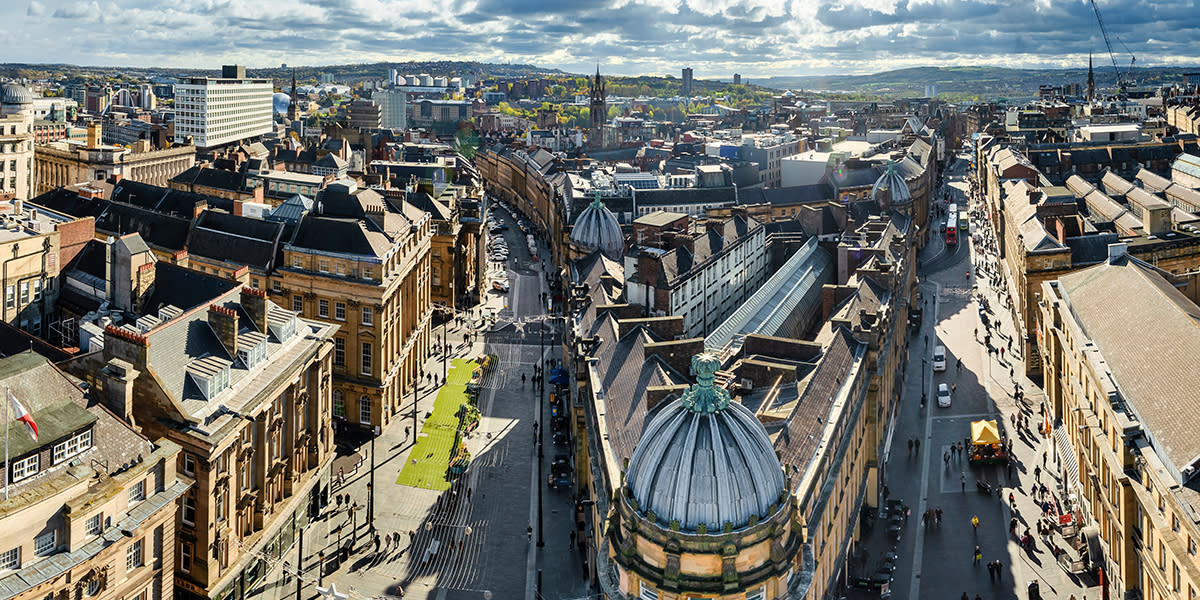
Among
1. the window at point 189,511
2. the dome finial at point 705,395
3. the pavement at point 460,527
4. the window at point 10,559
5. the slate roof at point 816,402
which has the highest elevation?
the dome finial at point 705,395

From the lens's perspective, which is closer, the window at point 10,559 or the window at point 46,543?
the window at point 10,559

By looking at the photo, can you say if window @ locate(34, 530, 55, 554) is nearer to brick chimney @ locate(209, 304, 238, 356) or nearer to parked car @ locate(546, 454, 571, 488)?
brick chimney @ locate(209, 304, 238, 356)

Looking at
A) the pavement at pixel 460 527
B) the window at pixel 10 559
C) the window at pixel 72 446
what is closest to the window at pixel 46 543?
the window at pixel 10 559

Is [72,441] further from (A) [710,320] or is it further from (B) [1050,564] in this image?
(A) [710,320]

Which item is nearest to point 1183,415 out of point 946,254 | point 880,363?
point 880,363

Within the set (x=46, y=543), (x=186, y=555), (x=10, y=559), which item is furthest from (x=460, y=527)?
(x=10, y=559)

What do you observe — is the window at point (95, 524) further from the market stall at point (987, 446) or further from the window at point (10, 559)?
the market stall at point (987, 446)

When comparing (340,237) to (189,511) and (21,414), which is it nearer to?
(189,511)
